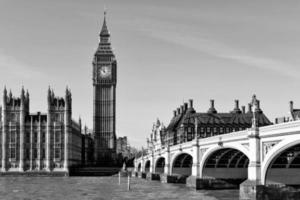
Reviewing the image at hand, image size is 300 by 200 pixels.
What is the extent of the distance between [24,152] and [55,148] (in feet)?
22.5

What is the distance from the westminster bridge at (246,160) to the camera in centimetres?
4516

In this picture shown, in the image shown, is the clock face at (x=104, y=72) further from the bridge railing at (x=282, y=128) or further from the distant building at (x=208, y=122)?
the bridge railing at (x=282, y=128)

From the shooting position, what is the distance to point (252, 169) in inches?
1900

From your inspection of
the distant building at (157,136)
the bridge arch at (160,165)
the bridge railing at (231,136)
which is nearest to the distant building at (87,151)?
the distant building at (157,136)

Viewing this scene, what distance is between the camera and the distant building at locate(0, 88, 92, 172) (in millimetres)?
129625

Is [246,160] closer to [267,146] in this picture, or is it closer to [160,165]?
[267,146]

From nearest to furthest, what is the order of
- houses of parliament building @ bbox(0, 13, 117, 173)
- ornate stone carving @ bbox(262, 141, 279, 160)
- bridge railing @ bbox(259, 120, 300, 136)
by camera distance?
bridge railing @ bbox(259, 120, 300, 136), ornate stone carving @ bbox(262, 141, 279, 160), houses of parliament building @ bbox(0, 13, 117, 173)

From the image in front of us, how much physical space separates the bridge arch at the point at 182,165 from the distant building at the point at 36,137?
4008cm

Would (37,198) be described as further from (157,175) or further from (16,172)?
(16,172)

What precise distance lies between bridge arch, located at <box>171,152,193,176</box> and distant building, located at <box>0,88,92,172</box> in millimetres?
40077

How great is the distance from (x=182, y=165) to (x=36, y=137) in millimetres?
47004

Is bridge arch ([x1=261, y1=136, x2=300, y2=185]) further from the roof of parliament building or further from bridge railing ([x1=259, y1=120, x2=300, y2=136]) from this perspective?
the roof of parliament building

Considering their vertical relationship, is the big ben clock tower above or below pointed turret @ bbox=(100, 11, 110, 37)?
below

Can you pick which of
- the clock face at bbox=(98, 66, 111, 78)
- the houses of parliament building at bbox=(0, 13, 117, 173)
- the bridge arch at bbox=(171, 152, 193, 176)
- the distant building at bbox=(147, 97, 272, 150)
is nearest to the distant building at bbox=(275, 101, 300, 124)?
the distant building at bbox=(147, 97, 272, 150)
